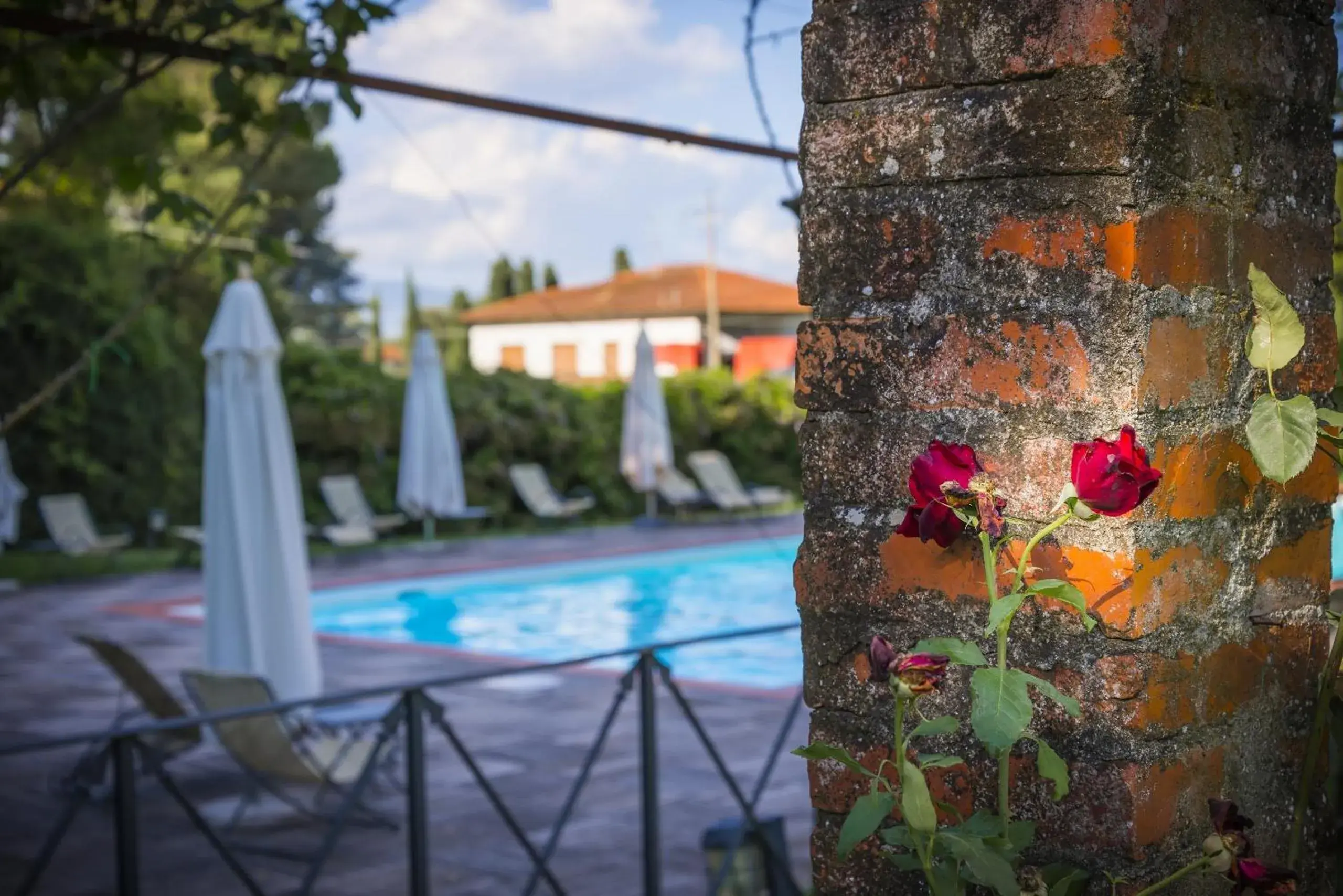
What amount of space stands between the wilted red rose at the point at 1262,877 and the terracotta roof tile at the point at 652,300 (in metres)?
44.8

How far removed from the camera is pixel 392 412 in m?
Result: 18.3

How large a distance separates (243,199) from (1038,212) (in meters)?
3.03

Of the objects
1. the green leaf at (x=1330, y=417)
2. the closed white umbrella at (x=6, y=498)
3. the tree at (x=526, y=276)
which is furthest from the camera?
the tree at (x=526, y=276)

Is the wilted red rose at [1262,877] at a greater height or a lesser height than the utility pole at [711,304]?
lesser

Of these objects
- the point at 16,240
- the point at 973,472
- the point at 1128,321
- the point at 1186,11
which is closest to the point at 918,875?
the point at 973,472

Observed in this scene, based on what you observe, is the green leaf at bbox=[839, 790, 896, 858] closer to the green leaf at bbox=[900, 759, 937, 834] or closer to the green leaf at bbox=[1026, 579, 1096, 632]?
the green leaf at bbox=[900, 759, 937, 834]

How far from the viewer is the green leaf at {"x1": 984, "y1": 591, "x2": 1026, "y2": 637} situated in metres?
1.17

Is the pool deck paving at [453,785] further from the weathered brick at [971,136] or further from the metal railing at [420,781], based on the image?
the weathered brick at [971,136]

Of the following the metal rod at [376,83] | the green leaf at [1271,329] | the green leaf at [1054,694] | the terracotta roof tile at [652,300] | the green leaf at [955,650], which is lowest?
the green leaf at [1054,694]

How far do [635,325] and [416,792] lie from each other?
44.7 meters

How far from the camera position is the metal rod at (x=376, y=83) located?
10.3ft

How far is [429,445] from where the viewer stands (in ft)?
55.3

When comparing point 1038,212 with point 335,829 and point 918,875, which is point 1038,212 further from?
point 335,829

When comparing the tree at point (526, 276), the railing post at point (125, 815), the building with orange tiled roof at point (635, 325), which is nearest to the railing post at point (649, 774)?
the railing post at point (125, 815)
